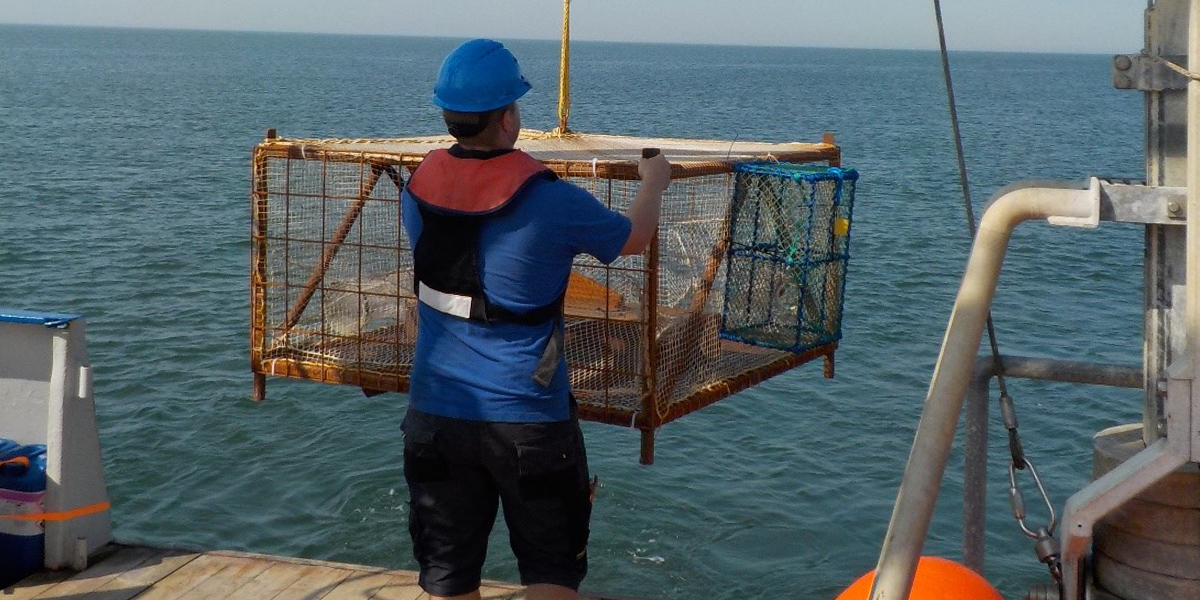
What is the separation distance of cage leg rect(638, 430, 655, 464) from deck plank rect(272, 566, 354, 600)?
122 cm

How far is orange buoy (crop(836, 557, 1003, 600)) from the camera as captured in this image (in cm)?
318

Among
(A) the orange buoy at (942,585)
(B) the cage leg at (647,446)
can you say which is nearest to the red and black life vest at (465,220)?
(A) the orange buoy at (942,585)

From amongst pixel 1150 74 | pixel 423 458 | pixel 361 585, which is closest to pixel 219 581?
pixel 361 585

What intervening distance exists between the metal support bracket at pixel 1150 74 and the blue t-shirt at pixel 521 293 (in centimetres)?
123

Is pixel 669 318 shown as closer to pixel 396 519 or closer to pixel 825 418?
pixel 396 519

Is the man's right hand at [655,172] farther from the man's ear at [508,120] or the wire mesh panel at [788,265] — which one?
the wire mesh panel at [788,265]

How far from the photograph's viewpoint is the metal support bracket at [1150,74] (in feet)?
9.25

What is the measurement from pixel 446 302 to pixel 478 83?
22.0 inches

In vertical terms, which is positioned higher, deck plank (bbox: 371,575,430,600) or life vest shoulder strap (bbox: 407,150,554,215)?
life vest shoulder strap (bbox: 407,150,554,215)

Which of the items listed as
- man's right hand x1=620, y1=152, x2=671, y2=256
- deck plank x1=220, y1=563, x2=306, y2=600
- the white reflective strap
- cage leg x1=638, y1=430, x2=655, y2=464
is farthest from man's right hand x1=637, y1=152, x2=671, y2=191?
deck plank x1=220, y1=563, x2=306, y2=600

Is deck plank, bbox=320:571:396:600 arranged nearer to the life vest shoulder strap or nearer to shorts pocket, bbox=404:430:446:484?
shorts pocket, bbox=404:430:446:484

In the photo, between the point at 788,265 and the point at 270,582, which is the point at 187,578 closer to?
the point at 270,582

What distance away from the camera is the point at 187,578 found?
496cm

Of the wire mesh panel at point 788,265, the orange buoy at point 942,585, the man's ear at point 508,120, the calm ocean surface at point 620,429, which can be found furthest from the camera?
the calm ocean surface at point 620,429
